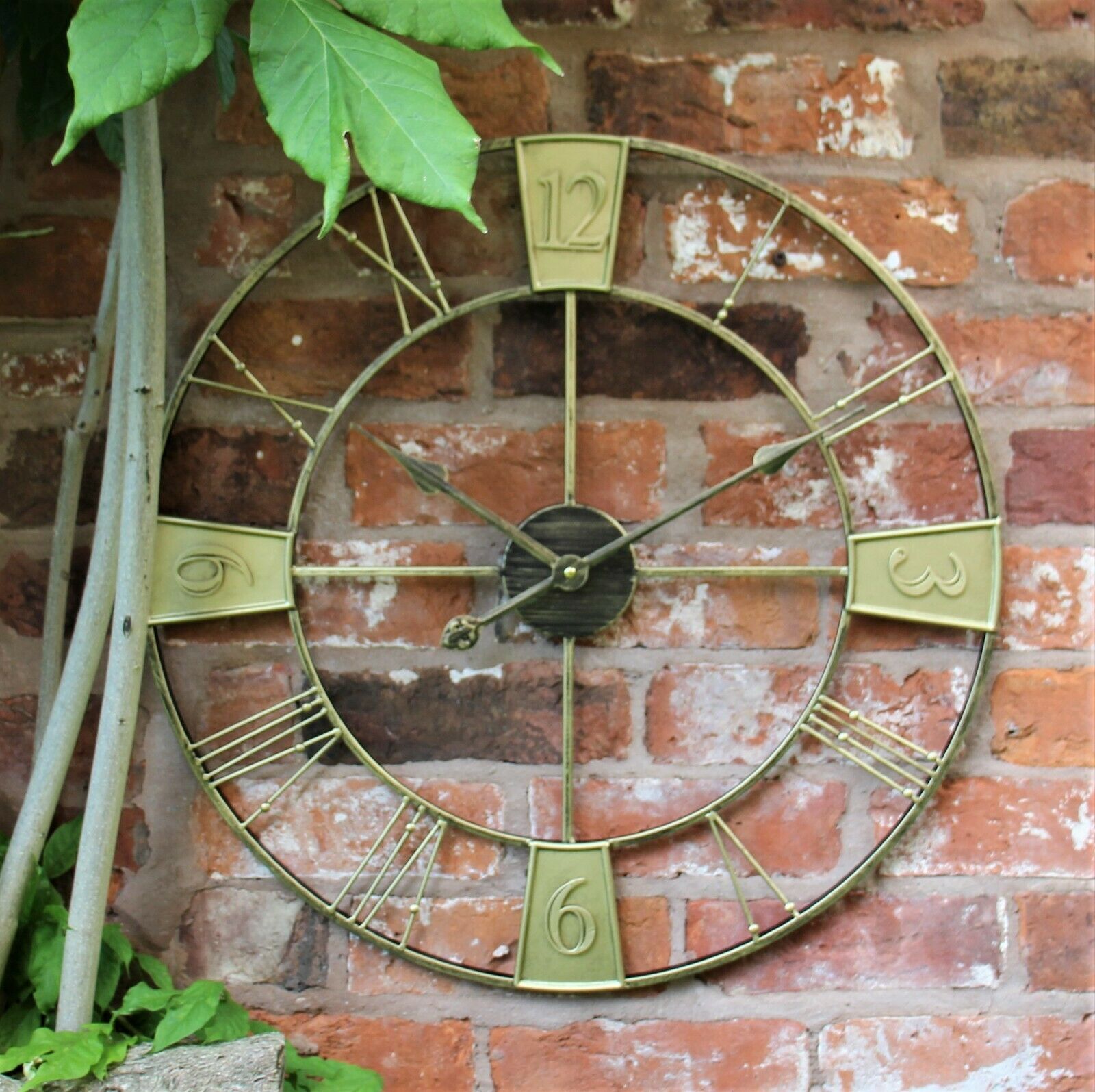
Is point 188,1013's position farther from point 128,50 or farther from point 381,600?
point 128,50

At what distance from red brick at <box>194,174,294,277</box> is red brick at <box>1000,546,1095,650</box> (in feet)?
2.07

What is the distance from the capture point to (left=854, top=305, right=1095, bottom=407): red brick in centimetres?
92

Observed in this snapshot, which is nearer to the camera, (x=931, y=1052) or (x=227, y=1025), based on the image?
(x=227, y=1025)

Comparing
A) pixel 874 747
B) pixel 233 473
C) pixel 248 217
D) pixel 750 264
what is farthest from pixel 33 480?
pixel 874 747

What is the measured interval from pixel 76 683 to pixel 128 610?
2.8 inches

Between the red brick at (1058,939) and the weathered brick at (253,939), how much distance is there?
56 centimetres

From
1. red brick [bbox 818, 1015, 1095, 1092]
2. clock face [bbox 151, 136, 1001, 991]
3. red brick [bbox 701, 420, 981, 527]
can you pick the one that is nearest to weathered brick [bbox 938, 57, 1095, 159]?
clock face [bbox 151, 136, 1001, 991]

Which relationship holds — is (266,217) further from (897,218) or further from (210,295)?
(897,218)

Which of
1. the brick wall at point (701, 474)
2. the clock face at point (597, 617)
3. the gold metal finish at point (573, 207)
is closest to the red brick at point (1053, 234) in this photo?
the brick wall at point (701, 474)

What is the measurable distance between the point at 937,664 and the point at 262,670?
0.53 meters

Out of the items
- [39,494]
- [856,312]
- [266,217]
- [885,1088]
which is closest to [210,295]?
[266,217]

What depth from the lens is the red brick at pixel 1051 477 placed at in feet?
3.02

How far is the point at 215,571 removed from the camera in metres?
0.88

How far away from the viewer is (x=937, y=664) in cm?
91
